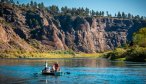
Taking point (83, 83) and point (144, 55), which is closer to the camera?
point (83, 83)

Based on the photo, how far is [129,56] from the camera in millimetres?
178125

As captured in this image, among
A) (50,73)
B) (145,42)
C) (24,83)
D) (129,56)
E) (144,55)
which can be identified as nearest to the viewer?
(24,83)

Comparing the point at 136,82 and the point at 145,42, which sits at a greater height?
the point at 145,42

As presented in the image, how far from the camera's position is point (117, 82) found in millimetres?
73000

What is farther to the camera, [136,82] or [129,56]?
[129,56]

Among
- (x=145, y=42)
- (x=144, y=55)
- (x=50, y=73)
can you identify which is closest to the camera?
(x=50, y=73)

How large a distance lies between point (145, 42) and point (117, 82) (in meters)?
120

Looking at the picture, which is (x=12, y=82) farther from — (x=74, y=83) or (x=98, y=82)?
(x=98, y=82)

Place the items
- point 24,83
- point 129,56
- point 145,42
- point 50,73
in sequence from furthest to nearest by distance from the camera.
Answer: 1. point 145,42
2. point 129,56
3. point 50,73
4. point 24,83

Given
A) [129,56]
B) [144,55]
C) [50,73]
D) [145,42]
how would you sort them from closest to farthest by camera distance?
[50,73]
[144,55]
[129,56]
[145,42]

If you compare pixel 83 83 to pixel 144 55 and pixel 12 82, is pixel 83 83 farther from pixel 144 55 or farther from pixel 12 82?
pixel 144 55

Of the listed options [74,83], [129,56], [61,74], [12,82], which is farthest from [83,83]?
[129,56]

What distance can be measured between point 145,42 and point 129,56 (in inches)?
634

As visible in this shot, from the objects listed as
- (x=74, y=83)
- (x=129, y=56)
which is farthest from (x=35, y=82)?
(x=129, y=56)
